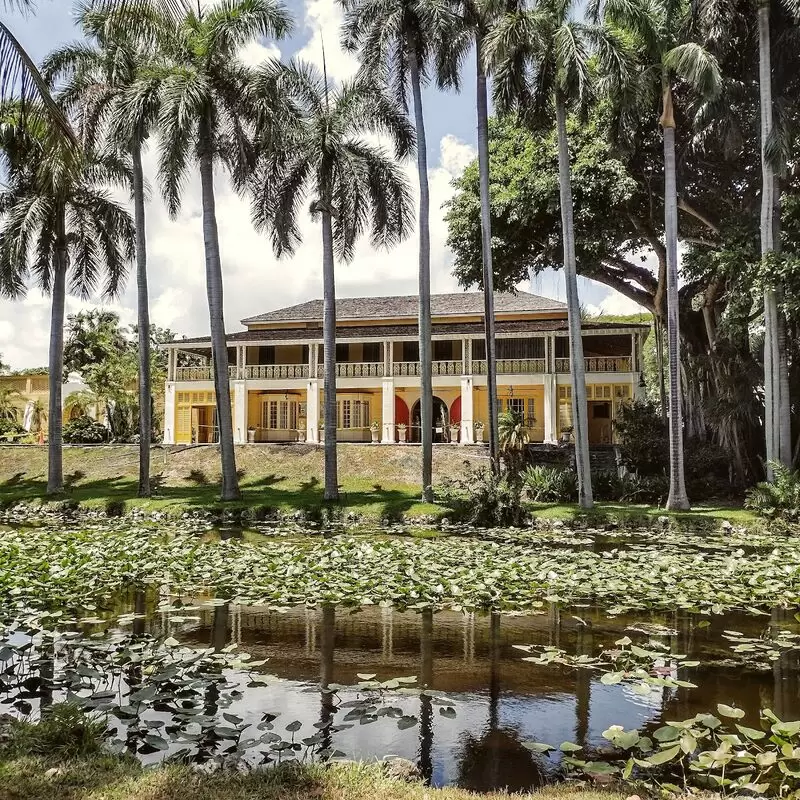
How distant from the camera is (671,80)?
674 inches

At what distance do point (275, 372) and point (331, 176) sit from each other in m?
13.2

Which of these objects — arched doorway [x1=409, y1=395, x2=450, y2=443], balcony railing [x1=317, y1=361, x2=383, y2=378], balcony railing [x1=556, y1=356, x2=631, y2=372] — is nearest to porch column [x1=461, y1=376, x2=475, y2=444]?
arched doorway [x1=409, y1=395, x2=450, y2=443]

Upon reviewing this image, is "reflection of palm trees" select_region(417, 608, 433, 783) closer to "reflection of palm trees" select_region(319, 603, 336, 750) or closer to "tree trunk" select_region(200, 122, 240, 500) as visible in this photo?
"reflection of palm trees" select_region(319, 603, 336, 750)

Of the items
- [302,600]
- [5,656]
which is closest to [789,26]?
[302,600]

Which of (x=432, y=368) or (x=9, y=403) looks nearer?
(x=432, y=368)

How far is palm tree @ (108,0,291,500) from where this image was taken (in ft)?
59.6

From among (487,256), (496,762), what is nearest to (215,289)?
(487,256)

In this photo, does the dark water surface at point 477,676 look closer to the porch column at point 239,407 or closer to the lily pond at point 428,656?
the lily pond at point 428,656

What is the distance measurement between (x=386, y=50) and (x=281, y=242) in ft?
19.2

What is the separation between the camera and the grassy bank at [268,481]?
56.4 ft

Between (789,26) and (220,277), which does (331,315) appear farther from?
(789,26)

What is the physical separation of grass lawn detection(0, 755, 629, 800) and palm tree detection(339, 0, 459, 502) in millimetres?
14978

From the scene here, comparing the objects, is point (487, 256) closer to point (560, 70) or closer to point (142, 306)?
point (560, 70)

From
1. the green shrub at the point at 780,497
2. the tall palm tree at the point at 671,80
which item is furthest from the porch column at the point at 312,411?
the green shrub at the point at 780,497
